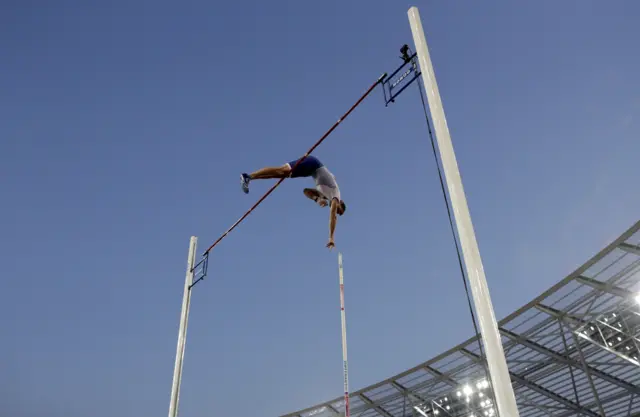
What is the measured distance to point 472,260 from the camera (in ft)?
13.1

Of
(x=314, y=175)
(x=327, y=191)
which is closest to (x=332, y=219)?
(x=327, y=191)

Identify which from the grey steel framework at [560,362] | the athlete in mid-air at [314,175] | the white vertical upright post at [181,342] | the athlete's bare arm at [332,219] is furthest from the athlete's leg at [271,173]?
the grey steel framework at [560,362]

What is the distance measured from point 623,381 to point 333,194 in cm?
1541

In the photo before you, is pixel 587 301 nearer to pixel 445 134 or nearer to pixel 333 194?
pixel 333 194

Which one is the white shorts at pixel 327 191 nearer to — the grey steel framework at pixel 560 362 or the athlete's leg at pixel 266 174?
the athlete's leg at pixel 266 174

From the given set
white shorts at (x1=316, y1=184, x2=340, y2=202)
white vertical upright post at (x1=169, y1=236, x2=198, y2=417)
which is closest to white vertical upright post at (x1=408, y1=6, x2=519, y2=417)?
white shorts at (x1=316, y1=184, x2=340, y2=202)

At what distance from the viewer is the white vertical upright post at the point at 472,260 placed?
137 inches

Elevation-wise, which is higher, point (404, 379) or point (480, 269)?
point (404, 379)

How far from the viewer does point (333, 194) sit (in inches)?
305

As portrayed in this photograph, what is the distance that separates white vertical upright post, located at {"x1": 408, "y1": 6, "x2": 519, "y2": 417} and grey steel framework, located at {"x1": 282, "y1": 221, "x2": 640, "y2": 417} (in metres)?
11.9

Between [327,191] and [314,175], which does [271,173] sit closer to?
[314,175]

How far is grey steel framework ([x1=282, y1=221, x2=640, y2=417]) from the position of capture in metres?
16.1

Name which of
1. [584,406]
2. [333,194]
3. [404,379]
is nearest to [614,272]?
[584,406]

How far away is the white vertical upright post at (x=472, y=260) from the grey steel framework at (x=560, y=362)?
11.9 m
